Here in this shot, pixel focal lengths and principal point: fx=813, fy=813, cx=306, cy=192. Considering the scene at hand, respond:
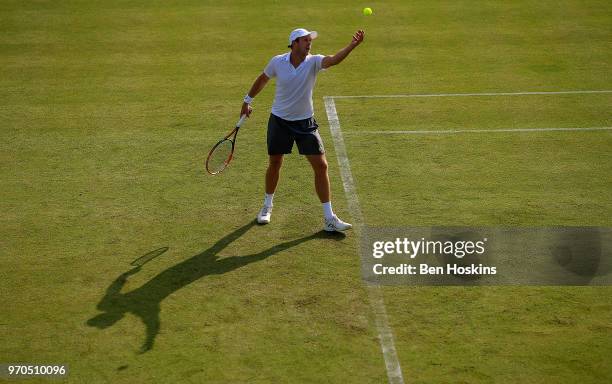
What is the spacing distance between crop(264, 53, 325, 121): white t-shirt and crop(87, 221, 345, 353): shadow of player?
58.9 inches

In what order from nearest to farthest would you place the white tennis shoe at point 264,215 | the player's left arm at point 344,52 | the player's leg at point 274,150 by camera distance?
the player's left arm at point 344,52
the player's leg at point 274,150
the white tennis shoe at point 264,215

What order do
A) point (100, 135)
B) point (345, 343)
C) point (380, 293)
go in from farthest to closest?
point (100, 135) < point (380, 293) < point (345, 343)

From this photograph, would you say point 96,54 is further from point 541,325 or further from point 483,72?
point 541,325

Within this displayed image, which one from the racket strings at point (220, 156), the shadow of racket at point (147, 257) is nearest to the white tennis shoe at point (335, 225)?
the racket strings at point (220, 156)

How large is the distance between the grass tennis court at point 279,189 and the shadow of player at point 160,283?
2 cm

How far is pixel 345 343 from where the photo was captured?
303 inches

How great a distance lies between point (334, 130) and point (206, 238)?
3.76 m

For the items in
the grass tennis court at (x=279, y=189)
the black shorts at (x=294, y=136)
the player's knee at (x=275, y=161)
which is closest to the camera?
the grass tennis court at (x=279, y=189)

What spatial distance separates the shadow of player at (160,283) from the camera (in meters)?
8.09

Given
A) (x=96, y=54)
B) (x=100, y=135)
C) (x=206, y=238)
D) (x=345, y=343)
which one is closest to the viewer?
(x=345, y=343)

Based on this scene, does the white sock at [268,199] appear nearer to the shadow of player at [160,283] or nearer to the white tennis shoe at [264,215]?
the white tennis shoe at [264,215]

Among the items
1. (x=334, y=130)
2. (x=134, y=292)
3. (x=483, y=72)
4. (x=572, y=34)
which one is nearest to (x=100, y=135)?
(x=334, y=130)

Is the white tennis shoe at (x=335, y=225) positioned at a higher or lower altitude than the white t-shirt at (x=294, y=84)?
lower

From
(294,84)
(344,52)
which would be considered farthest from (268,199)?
(344,52)
